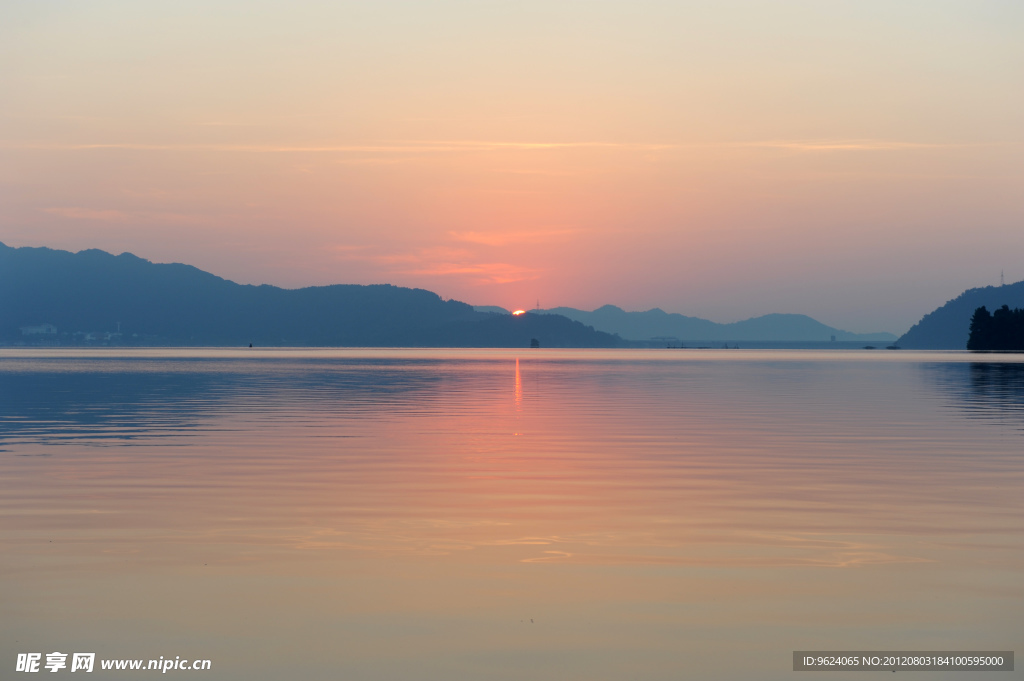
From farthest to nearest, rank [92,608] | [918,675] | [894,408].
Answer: [894,408], [92,608], [918,675]

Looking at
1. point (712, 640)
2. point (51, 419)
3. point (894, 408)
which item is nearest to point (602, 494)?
point (712, 640)

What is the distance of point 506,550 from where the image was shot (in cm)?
1603

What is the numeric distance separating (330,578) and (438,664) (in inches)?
152

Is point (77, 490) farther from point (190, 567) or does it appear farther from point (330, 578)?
point (330, 578)

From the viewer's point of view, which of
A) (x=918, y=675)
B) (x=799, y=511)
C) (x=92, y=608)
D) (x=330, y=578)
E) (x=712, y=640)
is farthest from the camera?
(x=799, y=511)

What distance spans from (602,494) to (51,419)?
96.1 feet

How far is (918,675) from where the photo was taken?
34.2 feet

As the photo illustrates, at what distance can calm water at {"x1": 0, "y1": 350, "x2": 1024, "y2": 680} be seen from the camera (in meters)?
11.2

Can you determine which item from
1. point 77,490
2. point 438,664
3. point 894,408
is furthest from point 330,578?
point 894,408

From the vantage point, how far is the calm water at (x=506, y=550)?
36.9 ft

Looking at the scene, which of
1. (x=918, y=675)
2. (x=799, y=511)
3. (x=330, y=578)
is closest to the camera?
(x=918, y=675)

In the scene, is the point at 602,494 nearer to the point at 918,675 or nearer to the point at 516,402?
the point at 918,675

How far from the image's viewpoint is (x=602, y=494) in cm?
2194

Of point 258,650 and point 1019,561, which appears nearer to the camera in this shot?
point 258,650
